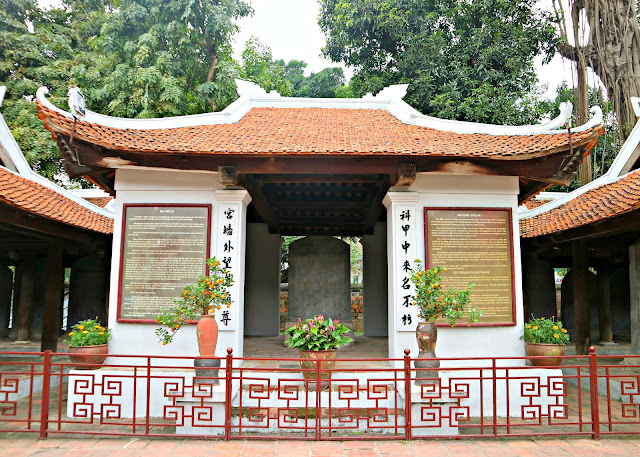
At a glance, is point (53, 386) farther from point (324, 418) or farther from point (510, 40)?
point (510, 40)

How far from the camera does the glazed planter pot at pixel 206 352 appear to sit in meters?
4.64

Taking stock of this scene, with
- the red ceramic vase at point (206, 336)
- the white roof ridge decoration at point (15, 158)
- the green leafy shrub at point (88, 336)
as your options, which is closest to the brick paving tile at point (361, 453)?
the red ceramic vase at point (206, 336)

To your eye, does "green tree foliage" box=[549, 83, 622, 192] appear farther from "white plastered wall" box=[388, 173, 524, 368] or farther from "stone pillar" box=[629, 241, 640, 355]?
"white plastered wall" box=[388, 173, 524, 368]

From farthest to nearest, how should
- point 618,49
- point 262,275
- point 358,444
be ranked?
point 618,49 → point 262,275 → point 358,444

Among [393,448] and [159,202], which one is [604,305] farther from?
[159,202]

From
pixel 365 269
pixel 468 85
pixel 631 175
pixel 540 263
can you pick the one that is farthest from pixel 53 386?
pixel 468 85

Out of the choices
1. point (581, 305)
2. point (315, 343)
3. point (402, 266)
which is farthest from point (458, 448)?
point (581, 305)

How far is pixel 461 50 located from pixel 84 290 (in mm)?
13048

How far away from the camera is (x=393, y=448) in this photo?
4074 mm

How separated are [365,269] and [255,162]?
17.6 feet

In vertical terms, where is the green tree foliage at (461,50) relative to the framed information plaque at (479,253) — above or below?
above

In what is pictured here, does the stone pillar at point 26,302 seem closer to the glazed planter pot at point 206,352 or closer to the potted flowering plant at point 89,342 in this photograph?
the potted flowering plant at point 89,342

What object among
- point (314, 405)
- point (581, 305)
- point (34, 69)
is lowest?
point (314, 405)

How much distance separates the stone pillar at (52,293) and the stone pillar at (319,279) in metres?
4.22
